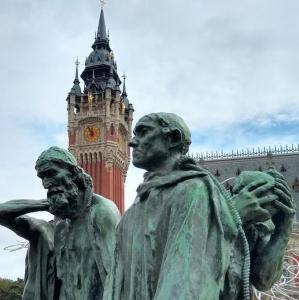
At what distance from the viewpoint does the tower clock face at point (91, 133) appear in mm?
43062

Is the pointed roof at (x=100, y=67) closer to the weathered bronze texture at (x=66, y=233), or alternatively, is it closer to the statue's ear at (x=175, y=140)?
the weathered bronze texture at (x=66, y=233)

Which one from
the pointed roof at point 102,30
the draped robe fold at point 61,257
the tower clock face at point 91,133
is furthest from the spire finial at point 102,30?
the draped robe fold at point 61,257

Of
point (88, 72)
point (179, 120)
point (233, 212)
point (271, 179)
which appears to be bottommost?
point (233, 212)

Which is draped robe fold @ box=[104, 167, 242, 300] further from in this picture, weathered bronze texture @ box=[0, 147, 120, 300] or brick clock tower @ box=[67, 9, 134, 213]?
brick clock tower @ box=[67, 9, 134, 213]

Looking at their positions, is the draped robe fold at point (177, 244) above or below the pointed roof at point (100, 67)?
below

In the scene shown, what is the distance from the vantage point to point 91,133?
43375mm

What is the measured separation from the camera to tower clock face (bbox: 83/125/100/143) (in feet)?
141

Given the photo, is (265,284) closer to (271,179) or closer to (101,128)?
(271,179)

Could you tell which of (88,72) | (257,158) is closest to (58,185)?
(257,158)

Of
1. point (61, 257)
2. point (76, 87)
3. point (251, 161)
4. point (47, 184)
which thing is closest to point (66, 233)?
point (61, 257)

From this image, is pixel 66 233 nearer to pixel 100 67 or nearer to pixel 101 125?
pixel 101 125

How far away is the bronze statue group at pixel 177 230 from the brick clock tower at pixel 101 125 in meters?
39.3

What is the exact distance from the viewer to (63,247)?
236cm

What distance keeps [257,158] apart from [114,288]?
116 feet
